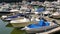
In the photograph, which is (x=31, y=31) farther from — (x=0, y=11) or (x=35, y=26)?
(x=0, y=11)

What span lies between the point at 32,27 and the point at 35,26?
381 millimetres

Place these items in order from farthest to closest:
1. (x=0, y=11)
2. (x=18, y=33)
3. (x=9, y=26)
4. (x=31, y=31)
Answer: (x=0, y=11) → (x=9, y=26) → (x=18, y=33) → (x=31, y=31)

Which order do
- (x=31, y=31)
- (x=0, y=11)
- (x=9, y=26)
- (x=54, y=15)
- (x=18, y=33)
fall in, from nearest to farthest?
1. (x=31, y=31)
2. (x=18, y=33)
3. (x=9, y=26)
4. (x=54, y=15)
5. (x=0, y=11)

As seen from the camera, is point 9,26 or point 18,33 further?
point 9,26

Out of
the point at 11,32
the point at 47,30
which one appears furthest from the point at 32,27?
the point at 11,32

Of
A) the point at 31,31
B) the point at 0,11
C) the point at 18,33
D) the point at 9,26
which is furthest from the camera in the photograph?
the point at 0,11

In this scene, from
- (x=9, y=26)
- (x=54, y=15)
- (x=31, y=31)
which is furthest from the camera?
(x=54, y=15)

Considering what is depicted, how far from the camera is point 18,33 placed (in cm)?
2022

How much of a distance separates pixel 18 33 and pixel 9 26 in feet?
11.7

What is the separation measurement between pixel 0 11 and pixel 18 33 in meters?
14.8

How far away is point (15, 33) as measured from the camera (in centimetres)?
2030

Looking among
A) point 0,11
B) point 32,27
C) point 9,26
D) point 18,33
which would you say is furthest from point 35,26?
point 0,11

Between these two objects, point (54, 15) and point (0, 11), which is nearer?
point (54, 15)

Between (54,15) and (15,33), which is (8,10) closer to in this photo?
(54,15)
